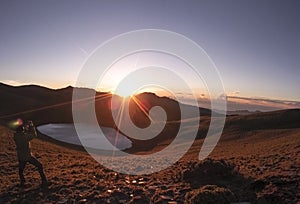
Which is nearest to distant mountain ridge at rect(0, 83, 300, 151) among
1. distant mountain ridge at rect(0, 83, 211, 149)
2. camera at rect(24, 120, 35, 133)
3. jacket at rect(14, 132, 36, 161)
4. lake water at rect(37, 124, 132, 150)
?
distant mountain ridge at rect(0, 83, 211, 149)

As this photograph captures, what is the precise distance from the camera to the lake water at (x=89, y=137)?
164 ft

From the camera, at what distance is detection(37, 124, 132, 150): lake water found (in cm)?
4984

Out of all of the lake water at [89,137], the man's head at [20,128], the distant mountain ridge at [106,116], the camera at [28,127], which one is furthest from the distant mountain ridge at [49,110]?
the man's head at [20,128]

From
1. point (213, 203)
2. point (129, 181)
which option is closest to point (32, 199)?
point (129, 181)

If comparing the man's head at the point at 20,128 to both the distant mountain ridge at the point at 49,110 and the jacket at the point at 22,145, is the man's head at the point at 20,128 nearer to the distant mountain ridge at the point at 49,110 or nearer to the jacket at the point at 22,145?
the jacket at the point at 22,145

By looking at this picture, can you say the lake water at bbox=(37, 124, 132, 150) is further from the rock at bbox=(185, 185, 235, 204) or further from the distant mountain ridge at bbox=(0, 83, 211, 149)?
the rock at bbox=(185, 185, 235, 204)

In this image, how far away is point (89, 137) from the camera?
55.1 m

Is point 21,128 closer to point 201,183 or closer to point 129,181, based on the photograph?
point 129,181

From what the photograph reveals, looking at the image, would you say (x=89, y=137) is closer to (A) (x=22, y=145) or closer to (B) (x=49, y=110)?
(B) (x=49, y=110)

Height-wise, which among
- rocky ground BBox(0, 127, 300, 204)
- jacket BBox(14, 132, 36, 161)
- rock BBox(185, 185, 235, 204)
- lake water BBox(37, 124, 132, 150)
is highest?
jacket BBox(14, 132, 36, 161)

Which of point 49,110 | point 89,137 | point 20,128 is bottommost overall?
point 89,137

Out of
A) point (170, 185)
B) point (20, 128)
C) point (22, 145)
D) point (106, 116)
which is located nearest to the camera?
point (22, 145)

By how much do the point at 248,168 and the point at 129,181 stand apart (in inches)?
299

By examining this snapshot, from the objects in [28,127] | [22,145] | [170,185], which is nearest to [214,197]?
[170,185]
